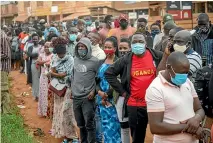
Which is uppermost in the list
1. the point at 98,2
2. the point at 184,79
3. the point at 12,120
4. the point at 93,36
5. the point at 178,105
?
the point at 98,2

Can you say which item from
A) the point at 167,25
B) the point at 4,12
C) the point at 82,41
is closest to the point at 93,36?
the point at 82,41

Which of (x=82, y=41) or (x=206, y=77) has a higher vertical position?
(x=82, y=41)

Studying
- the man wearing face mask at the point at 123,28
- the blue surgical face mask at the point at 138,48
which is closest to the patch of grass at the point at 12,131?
the blue surgical face mask at the point at 138,48

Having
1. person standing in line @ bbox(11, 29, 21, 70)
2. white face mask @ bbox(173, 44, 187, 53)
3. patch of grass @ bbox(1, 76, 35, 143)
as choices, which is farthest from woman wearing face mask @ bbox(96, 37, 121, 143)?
person standing in line @ bbox(11, 29, 21, 70)

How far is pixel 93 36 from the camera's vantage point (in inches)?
265

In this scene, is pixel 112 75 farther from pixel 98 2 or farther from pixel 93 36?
pixel 98 2

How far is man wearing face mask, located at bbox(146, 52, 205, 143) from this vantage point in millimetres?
3455

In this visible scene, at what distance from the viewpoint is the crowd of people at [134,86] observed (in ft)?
11.5

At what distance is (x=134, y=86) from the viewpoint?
5.06m

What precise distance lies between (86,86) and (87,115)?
435 millimetres

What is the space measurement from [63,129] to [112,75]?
205cm

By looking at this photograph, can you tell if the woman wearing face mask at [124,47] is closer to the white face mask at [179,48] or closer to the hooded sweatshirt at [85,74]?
the hooded sweatshirt at [85,74]

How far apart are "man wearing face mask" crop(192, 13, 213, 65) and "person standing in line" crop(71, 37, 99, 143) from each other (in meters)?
1.51

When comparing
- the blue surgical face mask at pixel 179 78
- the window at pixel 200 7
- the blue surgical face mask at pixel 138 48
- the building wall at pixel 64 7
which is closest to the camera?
the blue surgical face mask at pixel 179 78
